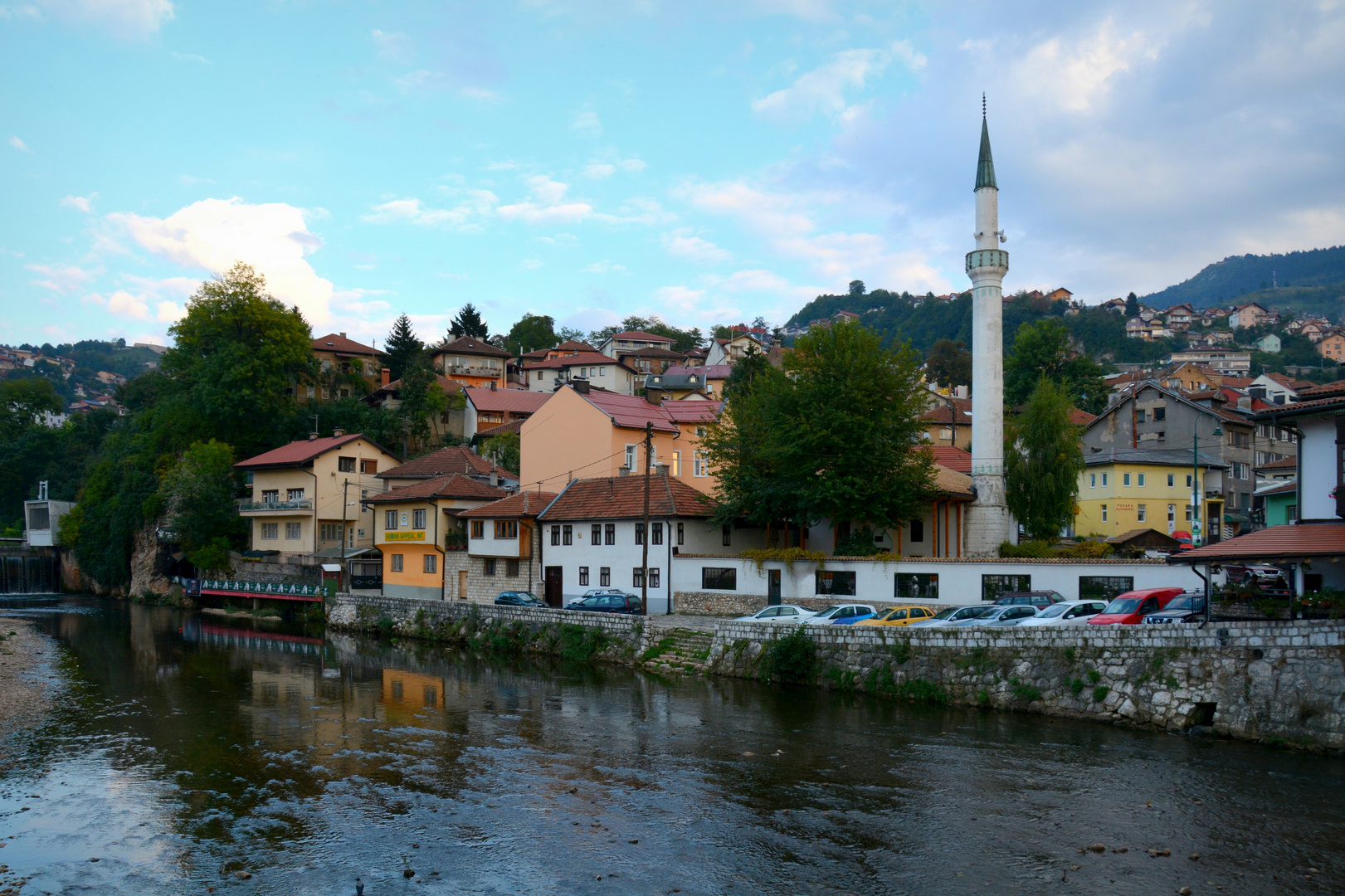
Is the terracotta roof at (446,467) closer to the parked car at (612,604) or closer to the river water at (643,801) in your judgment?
the parked car at (612,604)

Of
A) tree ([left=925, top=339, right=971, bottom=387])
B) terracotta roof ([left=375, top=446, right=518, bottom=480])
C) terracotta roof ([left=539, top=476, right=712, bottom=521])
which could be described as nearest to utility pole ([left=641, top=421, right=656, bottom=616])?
terracotta roof ([left=539, top=476, right=712, bottom=521])

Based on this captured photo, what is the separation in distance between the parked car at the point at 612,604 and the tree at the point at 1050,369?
182 feet

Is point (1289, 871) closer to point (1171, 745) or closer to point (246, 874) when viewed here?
point (1171, 745)

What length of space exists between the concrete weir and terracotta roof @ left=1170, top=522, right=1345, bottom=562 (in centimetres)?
156

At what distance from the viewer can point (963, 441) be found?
3039 inches

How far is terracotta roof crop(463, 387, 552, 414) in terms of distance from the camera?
77812 mm

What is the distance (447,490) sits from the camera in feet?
162

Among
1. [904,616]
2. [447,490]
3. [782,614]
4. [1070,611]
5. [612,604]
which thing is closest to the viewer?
[1070,611]

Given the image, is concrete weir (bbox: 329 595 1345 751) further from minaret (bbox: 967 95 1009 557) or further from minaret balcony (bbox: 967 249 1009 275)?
minaret balcony (bbox: 967 249 1009 275)

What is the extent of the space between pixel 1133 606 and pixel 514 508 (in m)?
28.8

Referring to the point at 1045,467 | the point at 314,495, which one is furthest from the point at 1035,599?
the point at 314,495

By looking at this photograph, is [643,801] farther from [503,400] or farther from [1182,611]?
[503,400]

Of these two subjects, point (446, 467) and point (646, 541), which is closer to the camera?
point (646, 541)

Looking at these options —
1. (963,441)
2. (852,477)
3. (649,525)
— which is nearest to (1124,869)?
(852,477)
